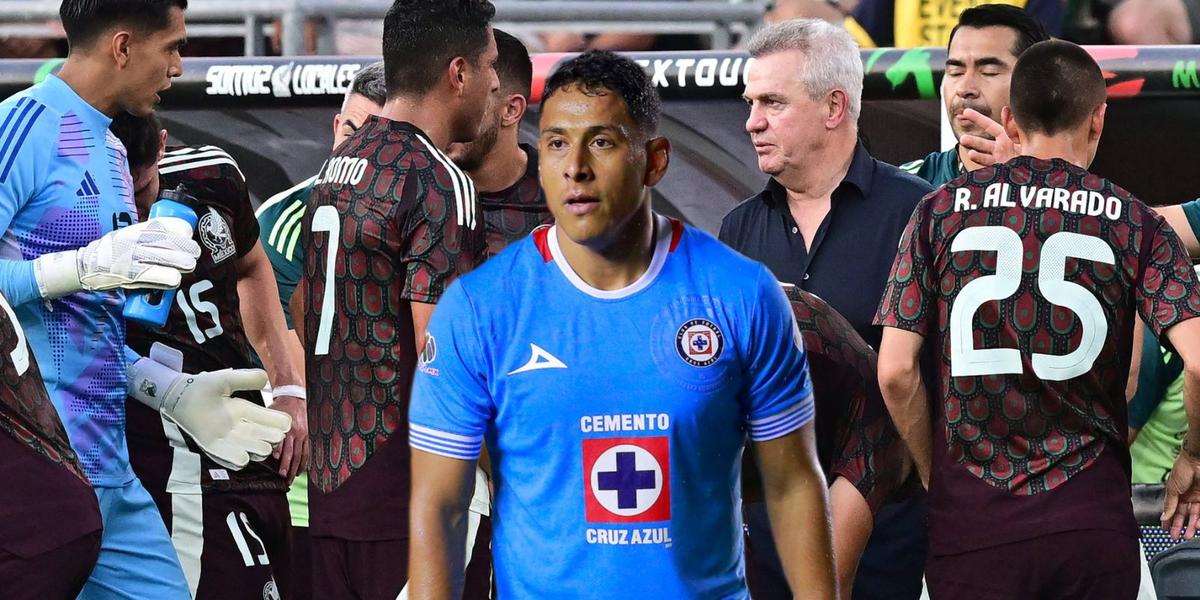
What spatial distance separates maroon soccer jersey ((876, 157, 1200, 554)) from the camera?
12.5ft

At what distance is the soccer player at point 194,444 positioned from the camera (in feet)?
15.9

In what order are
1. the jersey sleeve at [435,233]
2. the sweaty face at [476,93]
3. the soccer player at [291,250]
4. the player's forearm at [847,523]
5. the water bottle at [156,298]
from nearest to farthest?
the player's forearm at [847,523]
the jersey sleeve at [435,233]
the sweaty face at [476,93]
the water bottle at [156,298]
the soccer player at [291,250]

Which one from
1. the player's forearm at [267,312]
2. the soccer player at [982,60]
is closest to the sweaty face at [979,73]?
the soccer player at [982,60]

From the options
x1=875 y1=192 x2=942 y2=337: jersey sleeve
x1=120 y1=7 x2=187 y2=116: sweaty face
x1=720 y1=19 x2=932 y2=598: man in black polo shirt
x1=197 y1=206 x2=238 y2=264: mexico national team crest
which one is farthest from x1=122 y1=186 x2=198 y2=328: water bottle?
x1=875 y1=192 x2=942 y2=337: jersey sleeve

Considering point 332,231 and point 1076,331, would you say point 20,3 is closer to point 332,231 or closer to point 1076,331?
point 332,231

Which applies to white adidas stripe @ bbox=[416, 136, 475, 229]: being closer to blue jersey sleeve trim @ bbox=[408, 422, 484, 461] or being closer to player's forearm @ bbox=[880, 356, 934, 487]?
player's forearm @ bbox=[880, 356, 934, 487]

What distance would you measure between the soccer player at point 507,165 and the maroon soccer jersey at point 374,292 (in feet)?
3.20

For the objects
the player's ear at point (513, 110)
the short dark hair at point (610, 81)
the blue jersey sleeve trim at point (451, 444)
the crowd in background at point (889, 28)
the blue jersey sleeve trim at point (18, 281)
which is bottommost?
the blue jersey sleeve trim at point (451, 444)

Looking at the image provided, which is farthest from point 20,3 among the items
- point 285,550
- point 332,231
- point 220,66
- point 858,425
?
point 858,425

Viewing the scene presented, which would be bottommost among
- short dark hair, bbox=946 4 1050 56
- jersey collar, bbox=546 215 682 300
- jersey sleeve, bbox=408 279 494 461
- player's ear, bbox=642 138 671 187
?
jersey sleeve, bbox=408 279 494 461

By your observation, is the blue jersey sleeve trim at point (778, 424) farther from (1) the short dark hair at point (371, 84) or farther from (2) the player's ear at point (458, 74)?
(1) the short dark hair at point (371, 84)

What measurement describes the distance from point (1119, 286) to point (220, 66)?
11.1ft

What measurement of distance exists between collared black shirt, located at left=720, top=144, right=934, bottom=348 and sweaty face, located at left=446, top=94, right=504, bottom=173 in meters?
0.84

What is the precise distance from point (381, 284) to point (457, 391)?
127 cm
